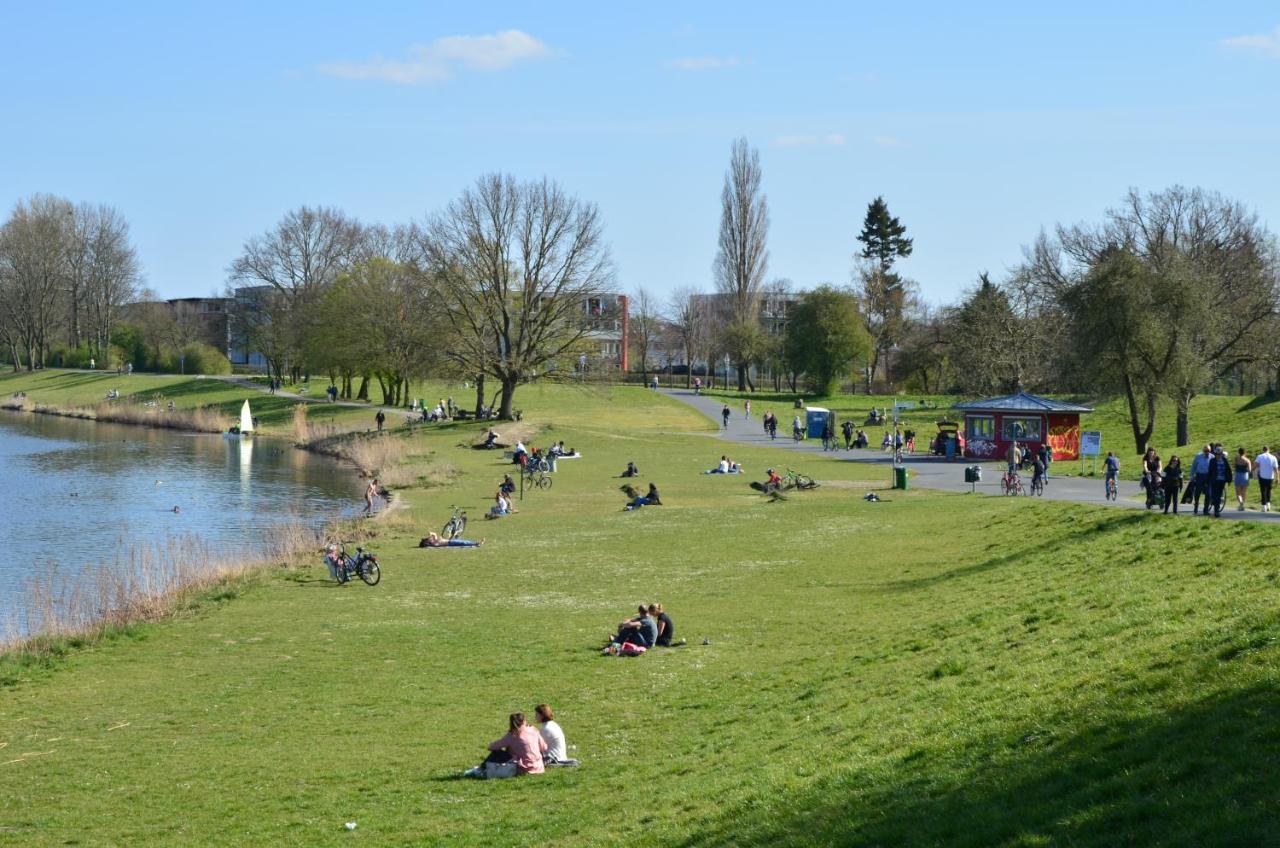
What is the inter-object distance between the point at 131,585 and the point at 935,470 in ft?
121

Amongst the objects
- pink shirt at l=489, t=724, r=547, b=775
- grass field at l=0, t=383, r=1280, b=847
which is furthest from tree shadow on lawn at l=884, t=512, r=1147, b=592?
pink shirt at l=489, t=724, r=547, b=775

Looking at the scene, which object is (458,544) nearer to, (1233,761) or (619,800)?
(619,800)

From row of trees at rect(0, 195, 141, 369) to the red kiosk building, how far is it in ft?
352

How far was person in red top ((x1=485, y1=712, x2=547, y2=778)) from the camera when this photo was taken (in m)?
16.5

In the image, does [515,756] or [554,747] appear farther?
[554,747]

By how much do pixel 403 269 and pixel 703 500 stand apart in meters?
55.1

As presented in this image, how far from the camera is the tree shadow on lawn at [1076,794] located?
1059 centimetres

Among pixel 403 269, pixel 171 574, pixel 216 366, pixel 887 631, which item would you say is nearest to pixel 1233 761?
pixel 887 631

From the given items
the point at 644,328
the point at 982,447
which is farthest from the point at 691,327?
the point at 982,447

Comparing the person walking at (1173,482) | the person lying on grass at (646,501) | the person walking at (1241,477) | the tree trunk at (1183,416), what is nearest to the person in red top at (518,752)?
the person walking at (1173,482)

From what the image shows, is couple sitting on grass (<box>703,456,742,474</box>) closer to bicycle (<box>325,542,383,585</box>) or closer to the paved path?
the paved path

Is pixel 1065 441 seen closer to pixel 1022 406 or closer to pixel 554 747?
pixel 1022 406

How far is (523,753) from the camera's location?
54.6 ft

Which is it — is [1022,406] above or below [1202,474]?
above
